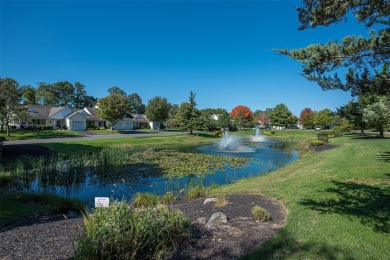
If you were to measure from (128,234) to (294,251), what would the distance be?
3.12m

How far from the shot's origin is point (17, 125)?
148 ft

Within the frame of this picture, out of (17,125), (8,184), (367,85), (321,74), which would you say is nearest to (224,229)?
(321,74)

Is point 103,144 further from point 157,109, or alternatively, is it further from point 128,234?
point 157,109

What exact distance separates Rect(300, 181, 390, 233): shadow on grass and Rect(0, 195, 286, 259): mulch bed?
129cm

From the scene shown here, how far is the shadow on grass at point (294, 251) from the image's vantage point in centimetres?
421

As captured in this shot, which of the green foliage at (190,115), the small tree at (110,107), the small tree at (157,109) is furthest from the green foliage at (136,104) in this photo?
the green foliage at (190,115)

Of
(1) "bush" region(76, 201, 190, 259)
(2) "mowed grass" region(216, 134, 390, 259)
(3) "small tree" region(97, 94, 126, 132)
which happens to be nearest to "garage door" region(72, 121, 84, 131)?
(3) "small tree" region(97, 94, 126, 132)

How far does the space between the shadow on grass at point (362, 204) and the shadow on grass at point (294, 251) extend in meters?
1.63

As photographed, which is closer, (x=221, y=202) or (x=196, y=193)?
(x=221, y=202)

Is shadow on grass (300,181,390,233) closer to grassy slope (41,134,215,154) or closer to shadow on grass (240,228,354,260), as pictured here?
shadow on grass (240,228,354,260)

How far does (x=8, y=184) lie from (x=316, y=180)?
15.0 metres

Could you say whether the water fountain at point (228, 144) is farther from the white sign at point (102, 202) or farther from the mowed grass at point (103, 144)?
the white sign at point (102, 202)

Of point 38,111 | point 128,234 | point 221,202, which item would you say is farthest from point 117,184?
point 38,111

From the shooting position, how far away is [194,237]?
4996 mm
